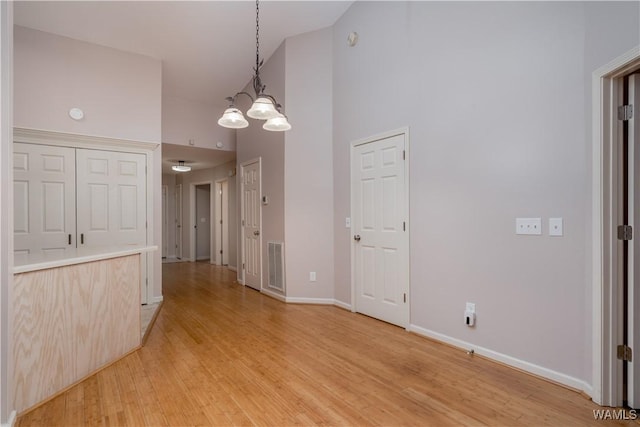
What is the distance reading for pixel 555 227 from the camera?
231 cm

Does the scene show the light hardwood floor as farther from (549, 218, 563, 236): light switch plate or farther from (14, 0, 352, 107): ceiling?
(14, 0, 352, 107): ceiling

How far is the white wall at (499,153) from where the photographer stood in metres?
2.21

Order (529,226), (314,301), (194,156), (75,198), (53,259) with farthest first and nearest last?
(194,156), (314,301), (75,198), (529,226), (53,259)

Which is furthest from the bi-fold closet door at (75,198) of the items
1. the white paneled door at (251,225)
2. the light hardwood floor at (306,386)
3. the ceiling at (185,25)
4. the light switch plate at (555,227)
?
the light switch plate at (555,227)

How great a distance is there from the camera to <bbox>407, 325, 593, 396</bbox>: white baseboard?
221 centimetres

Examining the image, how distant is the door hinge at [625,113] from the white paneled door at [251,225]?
14.0 feet

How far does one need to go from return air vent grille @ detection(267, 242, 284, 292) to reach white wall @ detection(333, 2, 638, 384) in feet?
6.53

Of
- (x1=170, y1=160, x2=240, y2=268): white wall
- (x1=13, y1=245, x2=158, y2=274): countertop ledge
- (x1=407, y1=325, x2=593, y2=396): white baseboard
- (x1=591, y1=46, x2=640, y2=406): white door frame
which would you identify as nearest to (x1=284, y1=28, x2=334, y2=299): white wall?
(x1=407, y1=325, x2=593, y2=396): white baseboard

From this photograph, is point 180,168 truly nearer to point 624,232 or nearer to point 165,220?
point 165,220

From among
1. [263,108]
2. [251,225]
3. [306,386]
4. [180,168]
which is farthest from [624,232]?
[180,168]

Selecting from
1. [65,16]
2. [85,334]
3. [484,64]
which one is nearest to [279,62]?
[65,16]

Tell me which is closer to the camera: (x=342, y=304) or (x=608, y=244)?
(x=608, y=244)

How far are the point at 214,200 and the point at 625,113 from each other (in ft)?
26.3

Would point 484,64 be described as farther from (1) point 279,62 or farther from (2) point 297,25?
(1) point 279,62
